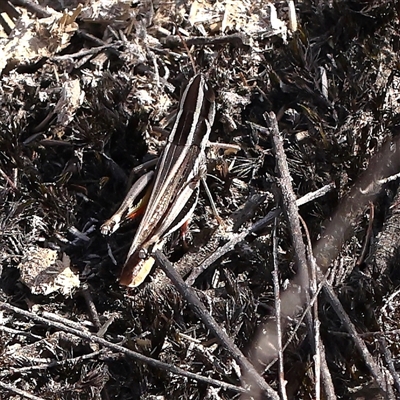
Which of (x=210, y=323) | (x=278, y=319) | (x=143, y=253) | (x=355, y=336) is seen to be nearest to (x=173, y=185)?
(x=143, y=253)

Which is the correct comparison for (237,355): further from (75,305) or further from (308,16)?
(308,16)

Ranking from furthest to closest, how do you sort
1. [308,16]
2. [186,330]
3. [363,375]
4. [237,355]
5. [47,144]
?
[308,16] → [47,144] → [186,330] → [363,375] → [237,355]

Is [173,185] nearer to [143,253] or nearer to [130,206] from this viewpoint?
[130,206]

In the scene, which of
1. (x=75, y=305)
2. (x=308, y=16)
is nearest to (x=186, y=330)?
(x=75, y=305)

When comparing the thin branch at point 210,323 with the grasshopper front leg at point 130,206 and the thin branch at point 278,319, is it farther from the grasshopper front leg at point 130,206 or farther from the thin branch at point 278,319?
the grasshopper front leg at point 130,206

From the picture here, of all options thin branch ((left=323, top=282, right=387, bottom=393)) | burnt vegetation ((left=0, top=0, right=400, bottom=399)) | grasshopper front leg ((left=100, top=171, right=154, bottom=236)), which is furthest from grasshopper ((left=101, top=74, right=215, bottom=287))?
thin branch ((left=323, top=282, right=387, bottom=393))

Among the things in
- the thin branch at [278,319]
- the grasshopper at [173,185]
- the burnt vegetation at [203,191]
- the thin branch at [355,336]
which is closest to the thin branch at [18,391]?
the burnt vegetation at [203,191]
